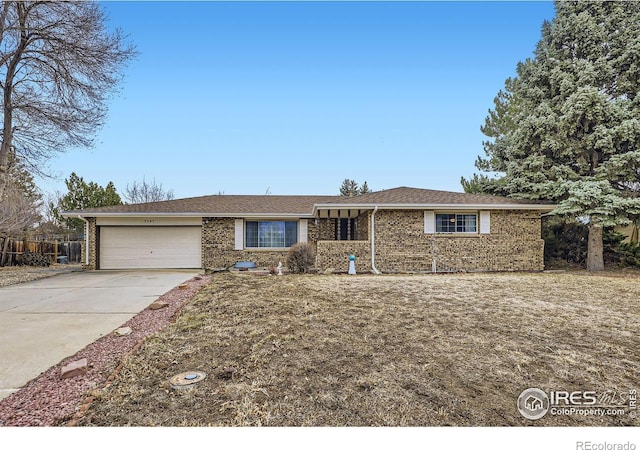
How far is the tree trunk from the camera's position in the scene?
12141mm

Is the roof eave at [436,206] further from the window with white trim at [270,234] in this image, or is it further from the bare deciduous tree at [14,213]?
the bare deciduous tree at [14,213]

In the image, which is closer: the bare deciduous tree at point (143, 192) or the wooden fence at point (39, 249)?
the wooden fence at point (39, 249)

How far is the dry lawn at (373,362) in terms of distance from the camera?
7.86ft

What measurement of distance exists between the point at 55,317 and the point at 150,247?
8882 millimetres

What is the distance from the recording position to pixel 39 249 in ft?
51.3

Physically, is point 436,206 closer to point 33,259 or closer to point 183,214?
point 183,214

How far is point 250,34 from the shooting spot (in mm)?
9219

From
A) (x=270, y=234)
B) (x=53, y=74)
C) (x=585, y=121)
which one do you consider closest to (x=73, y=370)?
(x=270, y=234)

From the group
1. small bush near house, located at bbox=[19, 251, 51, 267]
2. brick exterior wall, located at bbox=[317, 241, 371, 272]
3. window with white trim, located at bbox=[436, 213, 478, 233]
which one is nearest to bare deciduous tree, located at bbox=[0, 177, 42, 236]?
small bush near house, located at bbox=[19, 251, 51, 267]

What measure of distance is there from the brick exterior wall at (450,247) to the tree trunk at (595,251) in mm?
1923

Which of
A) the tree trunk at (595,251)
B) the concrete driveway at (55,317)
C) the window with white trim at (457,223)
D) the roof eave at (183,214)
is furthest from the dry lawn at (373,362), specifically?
the tree trunk at (595,251)

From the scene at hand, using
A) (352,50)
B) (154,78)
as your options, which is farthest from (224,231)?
(352,50)

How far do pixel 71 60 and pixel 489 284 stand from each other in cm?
1542

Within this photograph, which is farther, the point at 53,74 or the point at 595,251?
the point at 595,251
